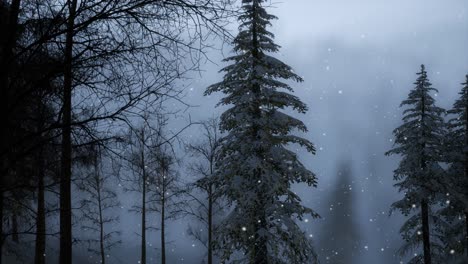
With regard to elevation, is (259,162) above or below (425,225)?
above

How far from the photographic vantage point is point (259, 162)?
1329 centimetres

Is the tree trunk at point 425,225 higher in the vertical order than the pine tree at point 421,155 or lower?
lower

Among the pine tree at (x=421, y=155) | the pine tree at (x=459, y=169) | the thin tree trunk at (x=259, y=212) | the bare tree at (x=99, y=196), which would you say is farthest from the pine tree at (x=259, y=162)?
the pine tree at (x=459, y=169)

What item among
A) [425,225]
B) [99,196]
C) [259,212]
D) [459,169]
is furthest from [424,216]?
[99,196]

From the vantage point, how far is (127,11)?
3488 mm

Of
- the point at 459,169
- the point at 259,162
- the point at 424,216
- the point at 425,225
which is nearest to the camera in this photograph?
the point at 259,162

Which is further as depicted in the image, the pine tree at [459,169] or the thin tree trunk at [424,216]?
the pine tree at [459,169]

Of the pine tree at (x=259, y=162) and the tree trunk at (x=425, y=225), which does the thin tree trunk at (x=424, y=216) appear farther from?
the pine tree at (x=259, y=162)

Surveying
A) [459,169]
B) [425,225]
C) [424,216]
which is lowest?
[425,225]

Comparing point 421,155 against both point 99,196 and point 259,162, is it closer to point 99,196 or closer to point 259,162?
→ point 259,162

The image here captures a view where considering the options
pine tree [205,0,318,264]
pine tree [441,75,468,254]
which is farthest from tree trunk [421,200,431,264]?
pine tree [205,0,318,264]

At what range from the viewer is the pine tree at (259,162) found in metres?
13.2

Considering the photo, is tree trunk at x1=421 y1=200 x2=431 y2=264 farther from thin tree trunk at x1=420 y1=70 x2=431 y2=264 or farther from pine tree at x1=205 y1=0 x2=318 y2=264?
pine tree at x1=205 y1=0 x2=318 y2=264

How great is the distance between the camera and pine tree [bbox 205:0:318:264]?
13203mm
